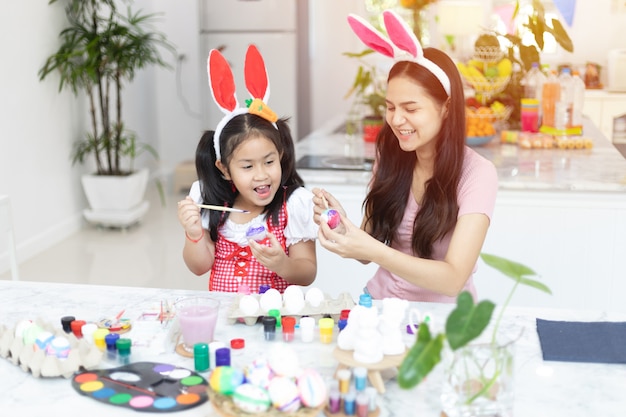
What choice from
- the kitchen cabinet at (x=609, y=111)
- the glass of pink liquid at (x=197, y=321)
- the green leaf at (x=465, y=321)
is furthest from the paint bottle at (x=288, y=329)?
the kitchen cabinet at (x=609, y=111)

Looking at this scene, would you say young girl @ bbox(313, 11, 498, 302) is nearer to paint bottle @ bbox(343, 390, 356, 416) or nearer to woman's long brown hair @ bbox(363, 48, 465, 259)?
woman's long brown hair @ bbox(363, 48, 465, 259)

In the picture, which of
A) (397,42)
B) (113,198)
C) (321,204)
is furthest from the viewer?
(113,198)

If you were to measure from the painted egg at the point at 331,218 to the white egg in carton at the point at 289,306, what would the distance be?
0.68ft

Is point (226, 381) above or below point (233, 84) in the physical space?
below

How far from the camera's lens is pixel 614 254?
2.62 meters

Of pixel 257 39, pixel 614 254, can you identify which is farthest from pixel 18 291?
pixel 257 39

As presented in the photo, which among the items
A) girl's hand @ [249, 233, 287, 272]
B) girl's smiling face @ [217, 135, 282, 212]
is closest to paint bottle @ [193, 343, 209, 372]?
girl's hand @ [249, 233, 287, 272]

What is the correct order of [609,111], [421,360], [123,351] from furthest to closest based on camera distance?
[609,111], [123,351], [421,360]

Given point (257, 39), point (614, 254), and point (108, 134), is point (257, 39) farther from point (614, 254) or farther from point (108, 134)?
point (614, 254)

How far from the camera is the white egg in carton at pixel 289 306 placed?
1.47 m

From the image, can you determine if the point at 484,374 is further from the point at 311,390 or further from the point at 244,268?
the point at 244,268

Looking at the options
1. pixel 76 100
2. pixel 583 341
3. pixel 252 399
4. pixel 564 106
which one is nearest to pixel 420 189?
pixel 583 341

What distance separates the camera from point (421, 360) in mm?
981

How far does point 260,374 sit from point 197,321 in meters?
0.27
